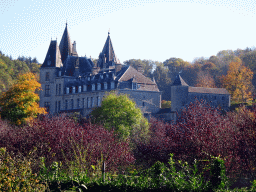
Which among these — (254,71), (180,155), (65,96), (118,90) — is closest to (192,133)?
(180,155)

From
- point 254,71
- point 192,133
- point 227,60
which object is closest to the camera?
point 192,133

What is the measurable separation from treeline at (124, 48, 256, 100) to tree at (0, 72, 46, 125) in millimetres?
31878

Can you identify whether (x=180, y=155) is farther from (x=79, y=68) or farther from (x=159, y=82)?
(x=159, y=82)

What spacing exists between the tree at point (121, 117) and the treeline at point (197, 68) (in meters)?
32.2

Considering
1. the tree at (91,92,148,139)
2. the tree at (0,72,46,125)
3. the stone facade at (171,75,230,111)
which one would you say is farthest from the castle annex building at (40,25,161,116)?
the tree at (91,92,148,139)

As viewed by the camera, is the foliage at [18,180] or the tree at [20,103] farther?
the tree at [20,103]

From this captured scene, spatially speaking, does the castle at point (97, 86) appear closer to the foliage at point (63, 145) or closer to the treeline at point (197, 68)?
the treeline at point (197, 68)

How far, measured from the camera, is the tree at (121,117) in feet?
113

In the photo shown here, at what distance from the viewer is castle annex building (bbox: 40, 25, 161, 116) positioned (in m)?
55.0

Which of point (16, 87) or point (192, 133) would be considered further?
point (16, 87)

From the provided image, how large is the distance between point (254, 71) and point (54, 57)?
3733 centimetres

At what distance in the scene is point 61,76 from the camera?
208 feet

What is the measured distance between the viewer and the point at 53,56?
2505 inches

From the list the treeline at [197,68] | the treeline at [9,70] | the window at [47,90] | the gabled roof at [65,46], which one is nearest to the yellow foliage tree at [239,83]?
the treeline at [197,68]
